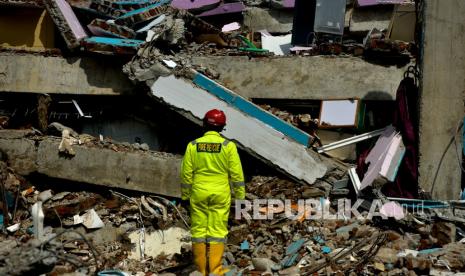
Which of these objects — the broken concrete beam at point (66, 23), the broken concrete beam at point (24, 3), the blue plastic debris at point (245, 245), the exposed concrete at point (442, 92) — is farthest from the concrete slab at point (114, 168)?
the exposed concrete at point (442, 92)

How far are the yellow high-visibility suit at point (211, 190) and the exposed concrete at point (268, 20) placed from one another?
20.4 ft

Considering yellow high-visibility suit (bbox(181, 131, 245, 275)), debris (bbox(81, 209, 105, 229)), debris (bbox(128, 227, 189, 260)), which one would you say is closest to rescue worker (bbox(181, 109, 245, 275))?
yellow high-visibility suit (bbox(181, 131, 245, 275))

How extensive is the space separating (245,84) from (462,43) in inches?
118

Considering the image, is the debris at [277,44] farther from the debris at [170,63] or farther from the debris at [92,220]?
the debris at [92,220]

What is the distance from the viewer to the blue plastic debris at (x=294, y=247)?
6715 millimetres

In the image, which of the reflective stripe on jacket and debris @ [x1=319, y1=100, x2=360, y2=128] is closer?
the reflective stripe on jacket

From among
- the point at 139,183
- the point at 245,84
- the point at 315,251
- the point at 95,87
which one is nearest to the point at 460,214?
the point at 315,251

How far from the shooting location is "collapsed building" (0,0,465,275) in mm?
7027

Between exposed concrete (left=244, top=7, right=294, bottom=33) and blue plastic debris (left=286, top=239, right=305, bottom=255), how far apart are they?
5.83 meters

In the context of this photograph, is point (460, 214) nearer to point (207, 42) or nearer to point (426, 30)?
point (426, 30)

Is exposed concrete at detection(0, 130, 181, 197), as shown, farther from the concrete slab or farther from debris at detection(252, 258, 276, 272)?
debris at detection(252, 258, 276, 272)

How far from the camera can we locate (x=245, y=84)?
28.9ft

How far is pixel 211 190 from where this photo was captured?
5945 millimetres

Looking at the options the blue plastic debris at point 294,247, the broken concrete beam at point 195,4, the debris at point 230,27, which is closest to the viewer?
the blue plastic debris at point 294,247
